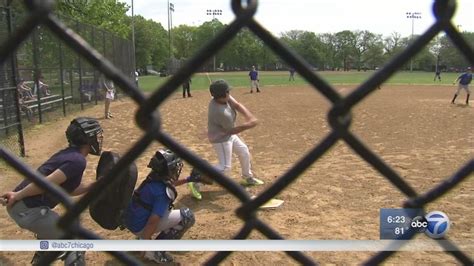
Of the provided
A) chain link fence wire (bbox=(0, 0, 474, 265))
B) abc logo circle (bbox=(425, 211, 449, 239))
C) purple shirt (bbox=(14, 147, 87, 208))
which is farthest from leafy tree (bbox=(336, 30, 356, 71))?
chain link fence wire (bbox=(0, 0, 474, 265))

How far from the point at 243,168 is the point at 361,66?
8280 cm

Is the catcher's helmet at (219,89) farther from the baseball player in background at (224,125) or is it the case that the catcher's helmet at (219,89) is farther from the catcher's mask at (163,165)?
the catcher's mask at (163,165)

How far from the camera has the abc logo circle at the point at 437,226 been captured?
4025 mm

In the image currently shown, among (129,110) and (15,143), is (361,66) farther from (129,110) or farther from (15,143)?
(15,143)

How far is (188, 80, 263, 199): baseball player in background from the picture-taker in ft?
19.0

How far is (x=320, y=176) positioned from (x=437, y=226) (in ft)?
8.97

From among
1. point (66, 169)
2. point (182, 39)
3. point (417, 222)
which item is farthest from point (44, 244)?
point (182, 39)

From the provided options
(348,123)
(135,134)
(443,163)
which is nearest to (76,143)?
(348,123)

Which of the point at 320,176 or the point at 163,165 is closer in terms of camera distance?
the point at 163,165

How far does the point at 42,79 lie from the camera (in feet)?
45.2

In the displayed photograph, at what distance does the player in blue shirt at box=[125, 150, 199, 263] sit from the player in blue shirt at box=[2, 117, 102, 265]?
1.71 feet

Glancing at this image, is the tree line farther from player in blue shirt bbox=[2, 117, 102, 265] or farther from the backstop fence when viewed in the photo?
player in blue shirt bbox=[2, 117, 102, 265]

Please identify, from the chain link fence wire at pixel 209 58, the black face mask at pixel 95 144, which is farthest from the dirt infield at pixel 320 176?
the black face mask at pixel 95 144

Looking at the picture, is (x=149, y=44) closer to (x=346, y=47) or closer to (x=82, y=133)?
(x=346, y=47)
